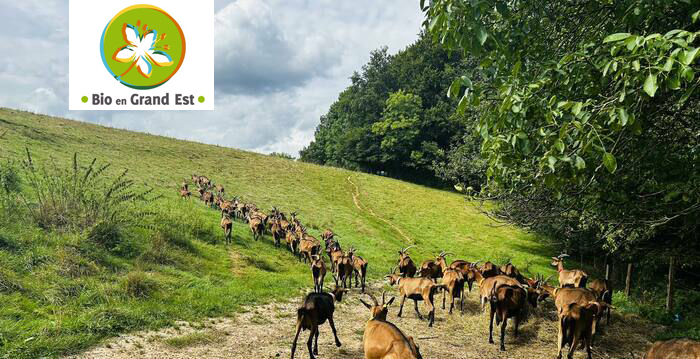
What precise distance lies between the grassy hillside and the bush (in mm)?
32

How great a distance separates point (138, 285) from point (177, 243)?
5.54 metres

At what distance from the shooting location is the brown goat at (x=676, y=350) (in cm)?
711

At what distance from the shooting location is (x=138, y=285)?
12914 mm

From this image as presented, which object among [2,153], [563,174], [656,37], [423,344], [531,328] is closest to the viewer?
[656,37]

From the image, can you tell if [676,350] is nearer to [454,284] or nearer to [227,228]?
[454,284]

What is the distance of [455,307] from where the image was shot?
48.2ft

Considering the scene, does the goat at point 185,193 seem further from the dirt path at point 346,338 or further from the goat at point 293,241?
the dirt path at point 346,338

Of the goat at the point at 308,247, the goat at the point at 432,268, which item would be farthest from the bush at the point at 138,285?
the goat at the point at 432,268

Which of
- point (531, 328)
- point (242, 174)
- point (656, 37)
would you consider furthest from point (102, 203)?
point (242, 174)

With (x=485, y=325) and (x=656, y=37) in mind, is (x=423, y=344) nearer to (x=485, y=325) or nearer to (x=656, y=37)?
(x=485, y=325)

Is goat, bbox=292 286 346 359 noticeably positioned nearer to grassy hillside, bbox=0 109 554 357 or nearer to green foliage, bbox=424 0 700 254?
grassy hillside, bbox=0 109 554 357

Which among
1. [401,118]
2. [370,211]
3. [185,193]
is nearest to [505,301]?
[185,193]

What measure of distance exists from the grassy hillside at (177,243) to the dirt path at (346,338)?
75cm

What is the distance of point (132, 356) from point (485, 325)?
946 cm
